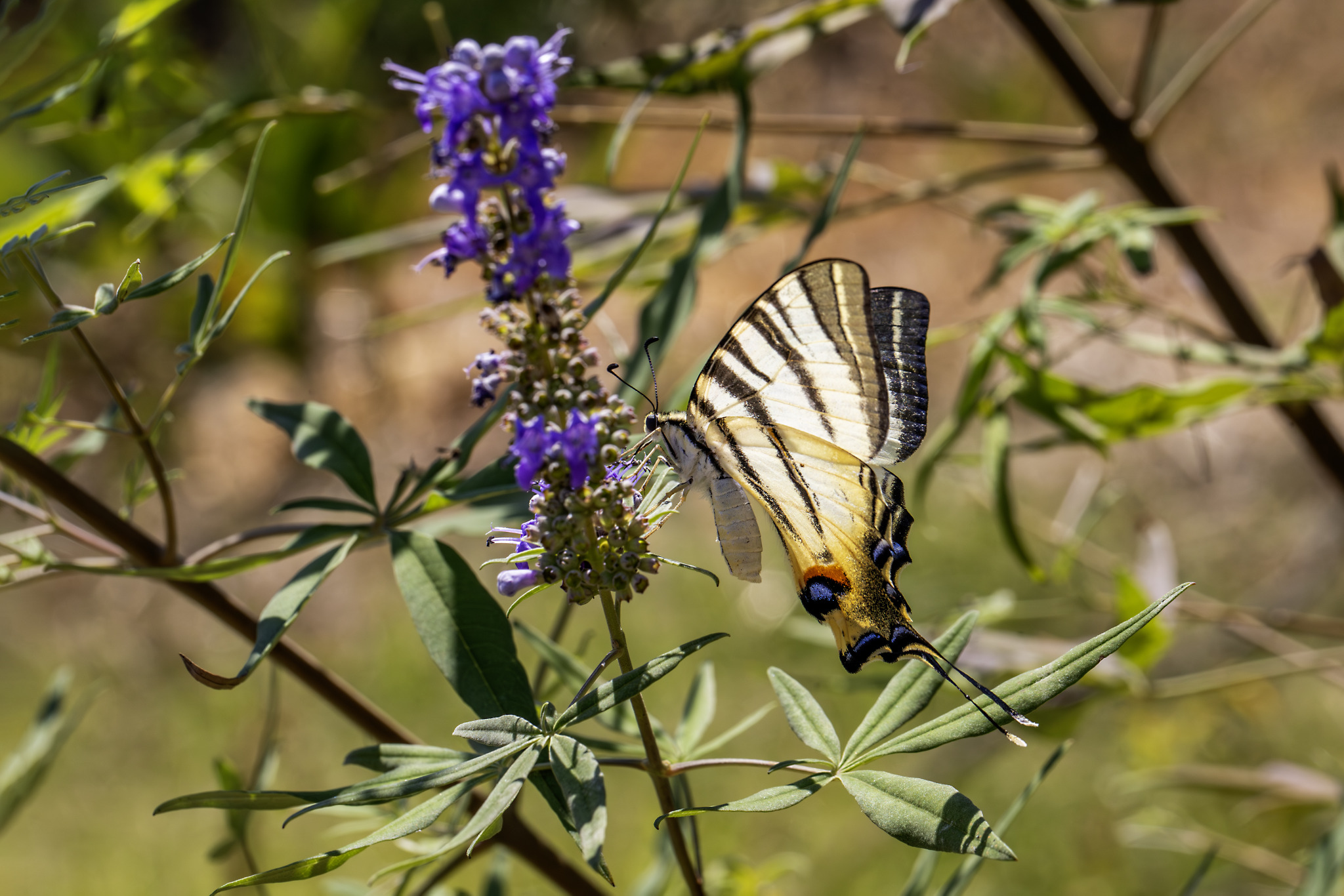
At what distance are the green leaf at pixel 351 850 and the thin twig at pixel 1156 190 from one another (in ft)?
4.76

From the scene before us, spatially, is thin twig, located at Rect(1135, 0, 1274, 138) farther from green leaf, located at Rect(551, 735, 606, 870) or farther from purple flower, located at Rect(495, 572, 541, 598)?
green leaf, located at Rect(551, 735, 606, 870)

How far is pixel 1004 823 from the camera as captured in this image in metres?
1.00

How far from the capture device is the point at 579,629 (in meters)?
4.43

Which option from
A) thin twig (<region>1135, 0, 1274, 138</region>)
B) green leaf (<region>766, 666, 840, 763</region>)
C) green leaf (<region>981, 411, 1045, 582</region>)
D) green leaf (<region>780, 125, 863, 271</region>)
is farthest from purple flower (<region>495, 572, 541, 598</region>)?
thin twig (<region>1135, 0, 1274, 138</region>)

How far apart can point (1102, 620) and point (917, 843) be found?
11.0ft

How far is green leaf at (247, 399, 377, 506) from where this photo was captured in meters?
1.18

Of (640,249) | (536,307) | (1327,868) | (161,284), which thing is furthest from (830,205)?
(1327,868)

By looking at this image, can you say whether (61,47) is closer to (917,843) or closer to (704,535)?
(704,535)

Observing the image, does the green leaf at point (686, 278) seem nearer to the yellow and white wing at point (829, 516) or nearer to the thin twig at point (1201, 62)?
the yellow and white wing at point (829, 516)

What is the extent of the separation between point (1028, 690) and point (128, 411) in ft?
2.98

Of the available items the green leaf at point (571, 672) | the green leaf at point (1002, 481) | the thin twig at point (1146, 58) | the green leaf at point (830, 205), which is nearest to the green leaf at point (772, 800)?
the green leaf at point (571, 672)

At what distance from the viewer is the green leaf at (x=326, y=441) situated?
3.89 ft

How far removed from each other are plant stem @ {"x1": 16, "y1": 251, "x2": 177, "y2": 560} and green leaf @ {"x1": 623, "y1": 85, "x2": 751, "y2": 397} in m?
0.57

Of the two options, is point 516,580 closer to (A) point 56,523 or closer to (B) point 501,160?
(B) point 501,160
